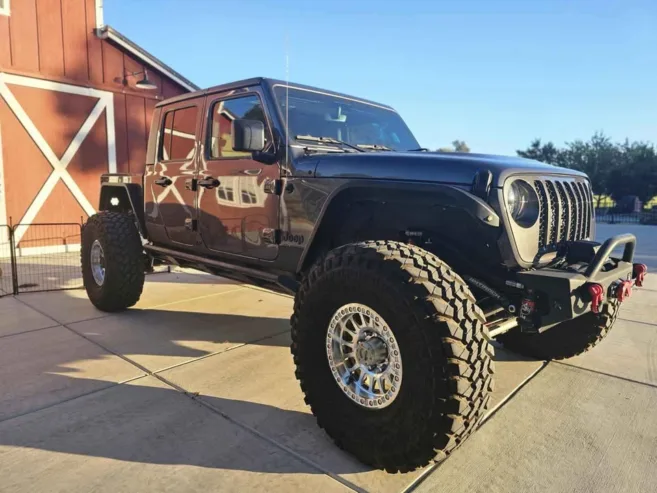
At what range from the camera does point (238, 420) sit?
2.88 meters

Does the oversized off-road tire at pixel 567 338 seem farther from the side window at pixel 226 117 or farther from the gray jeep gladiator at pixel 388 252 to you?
the side window at pixel 226 117

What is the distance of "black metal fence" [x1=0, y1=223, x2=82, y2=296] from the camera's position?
6.93 m

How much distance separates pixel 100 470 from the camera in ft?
7.75

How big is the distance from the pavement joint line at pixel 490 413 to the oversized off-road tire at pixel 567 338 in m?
0.13

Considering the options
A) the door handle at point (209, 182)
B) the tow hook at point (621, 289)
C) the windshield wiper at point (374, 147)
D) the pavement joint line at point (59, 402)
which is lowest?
the pavement joint line at point (59, 402)

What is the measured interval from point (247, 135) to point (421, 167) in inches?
47.3

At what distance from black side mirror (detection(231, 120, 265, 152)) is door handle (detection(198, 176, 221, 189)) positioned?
77 cm

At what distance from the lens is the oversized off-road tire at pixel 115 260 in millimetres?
5043

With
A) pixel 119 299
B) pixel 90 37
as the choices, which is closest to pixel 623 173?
pixel 90 37

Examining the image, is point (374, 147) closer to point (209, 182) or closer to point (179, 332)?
point (209, 182)

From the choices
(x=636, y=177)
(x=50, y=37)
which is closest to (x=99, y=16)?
(x=50, y=37)

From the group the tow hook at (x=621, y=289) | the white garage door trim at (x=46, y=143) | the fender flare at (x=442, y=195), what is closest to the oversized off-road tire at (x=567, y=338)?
the tow hook at (x=621, y=289)

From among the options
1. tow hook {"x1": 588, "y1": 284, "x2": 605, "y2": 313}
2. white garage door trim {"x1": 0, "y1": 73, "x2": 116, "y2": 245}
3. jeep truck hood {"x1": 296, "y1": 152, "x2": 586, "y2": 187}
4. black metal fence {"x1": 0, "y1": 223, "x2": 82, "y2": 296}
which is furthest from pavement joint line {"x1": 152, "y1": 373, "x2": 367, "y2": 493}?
white garage door trim {"x1": 0, "y1": 73, "x2": 116, "y2": 245}

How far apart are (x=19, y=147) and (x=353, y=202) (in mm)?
8160
